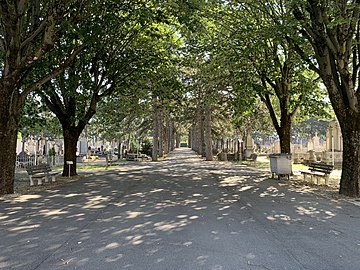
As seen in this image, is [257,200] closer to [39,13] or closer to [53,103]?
[39,13]

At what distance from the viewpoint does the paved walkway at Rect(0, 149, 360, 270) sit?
4.95 meters

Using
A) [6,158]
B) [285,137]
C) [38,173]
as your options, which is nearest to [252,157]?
[285,137]

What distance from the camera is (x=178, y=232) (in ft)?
21.4

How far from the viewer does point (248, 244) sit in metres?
5.79

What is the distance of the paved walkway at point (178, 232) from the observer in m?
4.95

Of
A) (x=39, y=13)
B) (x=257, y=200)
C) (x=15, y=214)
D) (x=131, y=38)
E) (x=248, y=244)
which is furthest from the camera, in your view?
(x=131, y=38)

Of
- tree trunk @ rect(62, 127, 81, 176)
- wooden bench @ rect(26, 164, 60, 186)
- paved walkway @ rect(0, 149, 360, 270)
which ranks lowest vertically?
paved walkway @ rect(0, 149, 360, 270)

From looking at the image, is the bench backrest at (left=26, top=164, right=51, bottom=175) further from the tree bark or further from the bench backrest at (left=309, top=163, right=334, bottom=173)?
the bench backrest at (left=309, top=163, right=334, bottom=173)

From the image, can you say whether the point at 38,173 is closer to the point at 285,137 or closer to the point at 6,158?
the point at 6,158

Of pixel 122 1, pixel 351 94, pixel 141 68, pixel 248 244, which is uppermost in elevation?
pixel 122 1

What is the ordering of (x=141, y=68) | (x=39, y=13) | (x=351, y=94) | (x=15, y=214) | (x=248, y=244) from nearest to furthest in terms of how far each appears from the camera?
(x=248, y=244), (x=15, y=214), (x=351, y=94), (x=39, y=13), (x=141, y=68)

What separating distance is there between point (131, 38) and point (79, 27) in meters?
4.56

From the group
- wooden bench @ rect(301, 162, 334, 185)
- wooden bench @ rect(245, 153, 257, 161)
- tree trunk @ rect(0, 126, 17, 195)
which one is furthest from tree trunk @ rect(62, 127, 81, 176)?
wooden bench @ rect(245, 153, 257, 161)

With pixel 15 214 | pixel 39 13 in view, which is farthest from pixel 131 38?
pixel 15 214
